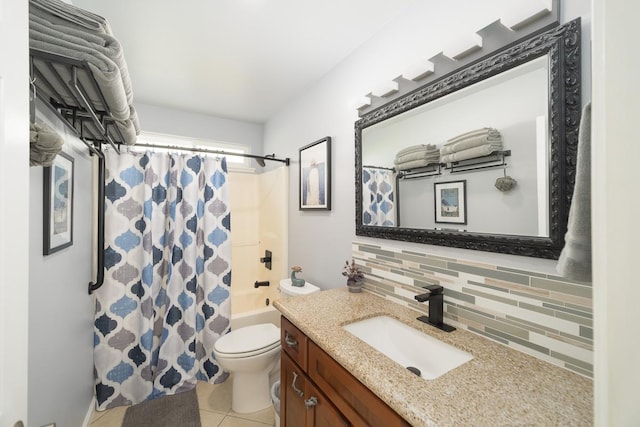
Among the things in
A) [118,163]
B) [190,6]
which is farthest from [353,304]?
[118,163]

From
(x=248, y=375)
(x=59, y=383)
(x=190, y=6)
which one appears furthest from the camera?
(x=248, y=375)

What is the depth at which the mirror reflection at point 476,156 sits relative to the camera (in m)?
0.89

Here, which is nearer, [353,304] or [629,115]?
[629,115]

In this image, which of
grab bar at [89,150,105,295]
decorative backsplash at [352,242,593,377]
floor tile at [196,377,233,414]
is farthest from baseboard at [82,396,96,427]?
decorative backsplash at [352,242,593,377]

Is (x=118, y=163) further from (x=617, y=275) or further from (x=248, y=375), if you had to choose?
(x=617, y=275)

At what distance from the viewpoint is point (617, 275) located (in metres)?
0.33

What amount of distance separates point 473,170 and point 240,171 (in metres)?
2.44

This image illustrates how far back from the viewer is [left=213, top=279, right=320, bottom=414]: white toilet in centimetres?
175

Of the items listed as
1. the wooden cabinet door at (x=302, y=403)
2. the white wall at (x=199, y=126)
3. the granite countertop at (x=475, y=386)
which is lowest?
the wooden cabinet door at (x=302, y=403)

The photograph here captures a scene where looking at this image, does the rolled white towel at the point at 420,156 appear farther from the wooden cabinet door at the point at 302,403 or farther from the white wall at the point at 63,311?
the white wall at the point at 63,311

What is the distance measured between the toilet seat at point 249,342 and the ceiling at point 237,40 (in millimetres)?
1972

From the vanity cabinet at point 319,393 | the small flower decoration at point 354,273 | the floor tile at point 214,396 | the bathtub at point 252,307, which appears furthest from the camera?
the bathtub at point 252,307

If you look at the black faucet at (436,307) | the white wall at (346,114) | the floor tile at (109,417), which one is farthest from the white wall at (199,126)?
the black faucet at (436,307)

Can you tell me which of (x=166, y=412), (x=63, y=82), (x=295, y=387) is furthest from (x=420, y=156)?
(x=166, y=412)
